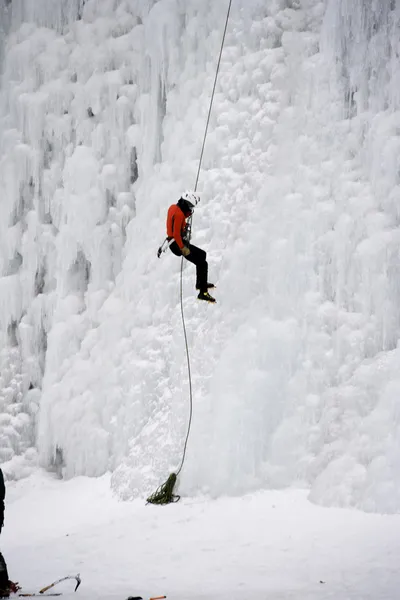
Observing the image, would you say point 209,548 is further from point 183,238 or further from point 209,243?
point 209,243

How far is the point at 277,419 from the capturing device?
7418 mm

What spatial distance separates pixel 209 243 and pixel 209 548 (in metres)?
3.56

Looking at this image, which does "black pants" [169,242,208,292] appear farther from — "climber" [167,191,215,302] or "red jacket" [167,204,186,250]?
"red jacket" [167,204,186,250]

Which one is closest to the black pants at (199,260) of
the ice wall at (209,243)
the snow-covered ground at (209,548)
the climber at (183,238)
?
the climber at (183,238)

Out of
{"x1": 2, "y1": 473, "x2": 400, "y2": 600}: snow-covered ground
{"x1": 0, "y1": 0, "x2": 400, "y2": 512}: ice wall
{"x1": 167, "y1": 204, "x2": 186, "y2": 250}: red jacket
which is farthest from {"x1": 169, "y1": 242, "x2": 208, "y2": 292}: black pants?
{"x1": 2, "y1": 473, "x2": 400, "y2": 600}: snow-covered ground

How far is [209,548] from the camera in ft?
20.5

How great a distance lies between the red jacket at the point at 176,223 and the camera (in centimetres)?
685

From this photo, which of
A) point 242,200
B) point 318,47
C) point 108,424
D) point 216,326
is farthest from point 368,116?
point 108,424

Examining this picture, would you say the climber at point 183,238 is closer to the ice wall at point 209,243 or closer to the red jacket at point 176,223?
the red jacket at point 176,223

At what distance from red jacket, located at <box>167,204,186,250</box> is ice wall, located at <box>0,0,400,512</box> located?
1.26 metres

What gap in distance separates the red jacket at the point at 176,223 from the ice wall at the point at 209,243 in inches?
49.6

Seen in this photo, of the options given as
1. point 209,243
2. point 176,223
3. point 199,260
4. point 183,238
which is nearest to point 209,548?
point 199,260

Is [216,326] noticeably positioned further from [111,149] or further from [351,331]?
[111,149]

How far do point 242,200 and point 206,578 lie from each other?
14.2ft
